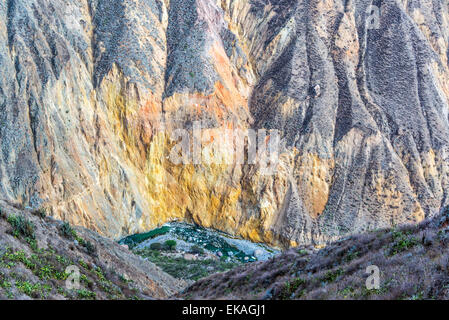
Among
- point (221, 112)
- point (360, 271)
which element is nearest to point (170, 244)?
point (221, 112)

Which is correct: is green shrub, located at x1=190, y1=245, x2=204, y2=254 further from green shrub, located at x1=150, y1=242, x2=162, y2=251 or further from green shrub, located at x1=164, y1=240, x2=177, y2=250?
green shrub, located at x1=150, y1=242, x2=162, y2=251

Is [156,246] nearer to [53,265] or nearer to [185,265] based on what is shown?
[185,265]

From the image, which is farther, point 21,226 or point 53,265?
point 21,226

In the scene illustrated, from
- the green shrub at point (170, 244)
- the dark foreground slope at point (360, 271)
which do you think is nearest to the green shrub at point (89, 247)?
the dark foreground slope at point (360, 271)

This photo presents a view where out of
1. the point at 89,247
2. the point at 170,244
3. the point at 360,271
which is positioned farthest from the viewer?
the point at 170,244

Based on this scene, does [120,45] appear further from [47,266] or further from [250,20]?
[47,266]

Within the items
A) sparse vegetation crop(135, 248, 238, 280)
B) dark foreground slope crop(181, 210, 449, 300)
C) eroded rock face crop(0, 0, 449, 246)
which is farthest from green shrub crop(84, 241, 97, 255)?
eroded rock face crop(0, 0, 449, 246)
